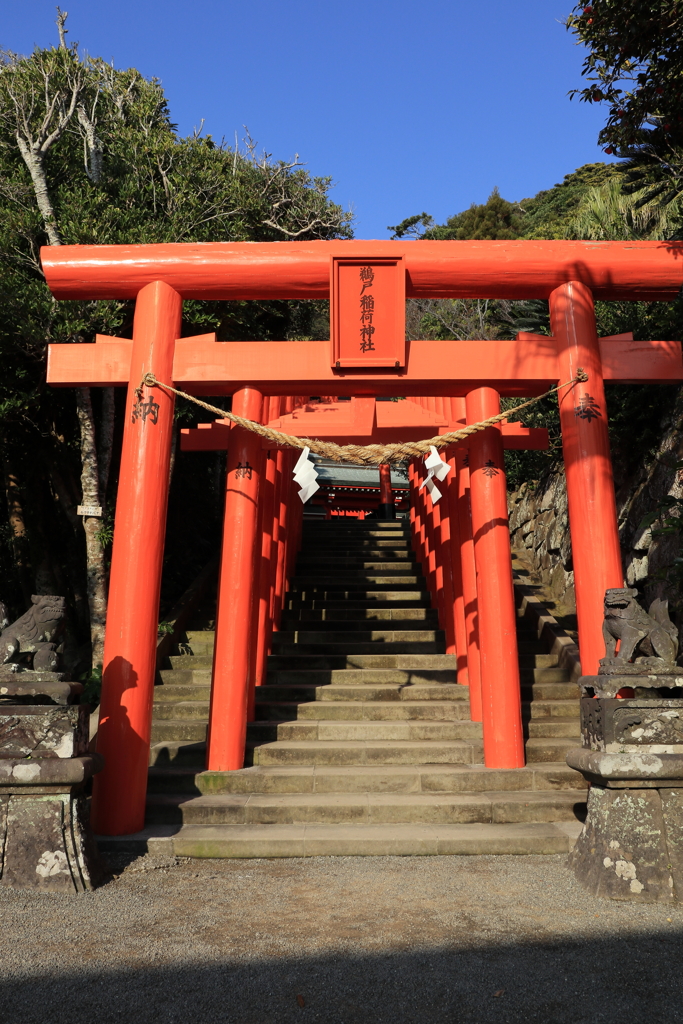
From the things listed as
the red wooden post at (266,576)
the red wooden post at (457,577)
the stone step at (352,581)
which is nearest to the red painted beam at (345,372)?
the red wooden post at (266,576)

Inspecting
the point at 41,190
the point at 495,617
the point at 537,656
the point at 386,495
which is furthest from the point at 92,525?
the point at 386,495

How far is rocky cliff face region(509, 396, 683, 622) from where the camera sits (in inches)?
310

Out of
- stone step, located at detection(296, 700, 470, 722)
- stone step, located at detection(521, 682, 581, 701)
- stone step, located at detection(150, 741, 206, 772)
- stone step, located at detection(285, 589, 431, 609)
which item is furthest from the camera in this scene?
stone step, located at detection(285, 589, 431, 609)

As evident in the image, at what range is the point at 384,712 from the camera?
7.36 m

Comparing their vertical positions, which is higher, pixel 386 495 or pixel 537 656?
pixel 386 495

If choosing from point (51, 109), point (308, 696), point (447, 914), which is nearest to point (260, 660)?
point (308, 696)

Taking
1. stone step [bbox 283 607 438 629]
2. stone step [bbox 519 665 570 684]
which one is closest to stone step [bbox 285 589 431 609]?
stone step [bbox 283 607 438 629]

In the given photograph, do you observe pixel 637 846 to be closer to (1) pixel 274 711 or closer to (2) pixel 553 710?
(2) pixel 553 710

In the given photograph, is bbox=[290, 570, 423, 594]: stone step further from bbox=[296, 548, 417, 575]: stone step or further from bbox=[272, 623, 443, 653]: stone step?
bbox=[272, 623, 443, 653]: stone step

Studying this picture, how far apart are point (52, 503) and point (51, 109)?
5.15m

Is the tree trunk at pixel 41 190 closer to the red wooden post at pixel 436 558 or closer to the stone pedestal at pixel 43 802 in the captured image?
the red wooden post at pixel 436 558

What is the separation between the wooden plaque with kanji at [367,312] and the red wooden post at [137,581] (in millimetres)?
1413

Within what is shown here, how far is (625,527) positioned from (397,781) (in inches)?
203

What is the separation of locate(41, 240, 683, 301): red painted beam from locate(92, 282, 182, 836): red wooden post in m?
0.27
